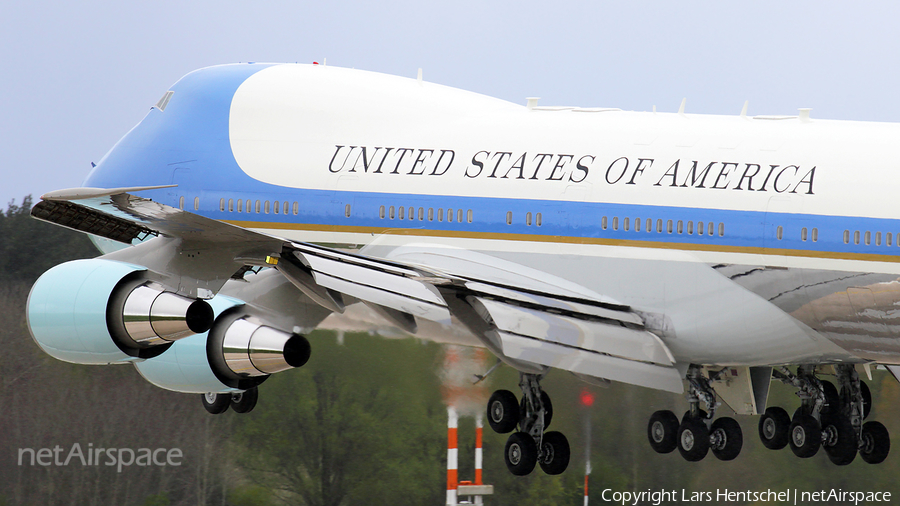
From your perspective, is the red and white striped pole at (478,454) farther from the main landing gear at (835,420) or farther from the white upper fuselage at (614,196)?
the white upper fuselage at (614,196)

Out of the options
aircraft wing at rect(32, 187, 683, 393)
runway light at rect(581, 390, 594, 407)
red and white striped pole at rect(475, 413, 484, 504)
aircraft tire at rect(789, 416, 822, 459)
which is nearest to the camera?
aircraft wing at rect(32, 187, 683, 393)

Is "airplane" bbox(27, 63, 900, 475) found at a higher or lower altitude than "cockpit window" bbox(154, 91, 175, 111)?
lower

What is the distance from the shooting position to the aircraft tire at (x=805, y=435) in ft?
64.2

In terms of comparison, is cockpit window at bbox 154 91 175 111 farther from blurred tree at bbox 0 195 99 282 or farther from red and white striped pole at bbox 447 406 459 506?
blurred tree at bbox 0 195 99 282

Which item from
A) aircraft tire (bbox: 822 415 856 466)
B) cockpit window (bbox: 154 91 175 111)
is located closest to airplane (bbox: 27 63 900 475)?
cockpit window (bbox: 154 91 175 111)

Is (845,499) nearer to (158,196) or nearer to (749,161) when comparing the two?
(749,161)

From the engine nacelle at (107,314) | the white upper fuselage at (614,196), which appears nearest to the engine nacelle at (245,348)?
the engine nacelle at (107,314)

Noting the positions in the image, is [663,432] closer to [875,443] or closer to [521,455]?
[521,455]

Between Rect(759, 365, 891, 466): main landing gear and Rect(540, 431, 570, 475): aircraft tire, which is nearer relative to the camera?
Rect(540, 431, 570, 475): aircraft tire

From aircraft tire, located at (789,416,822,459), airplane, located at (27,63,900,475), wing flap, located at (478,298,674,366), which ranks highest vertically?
airplane, located at (27,63,900,475)

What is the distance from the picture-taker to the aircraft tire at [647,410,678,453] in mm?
19406

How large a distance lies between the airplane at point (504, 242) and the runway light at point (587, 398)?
19.4ft

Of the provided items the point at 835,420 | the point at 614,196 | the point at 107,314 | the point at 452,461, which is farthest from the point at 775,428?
the point at 107,314

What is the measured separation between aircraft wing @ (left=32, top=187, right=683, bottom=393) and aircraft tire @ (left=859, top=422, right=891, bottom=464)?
16.6ft
